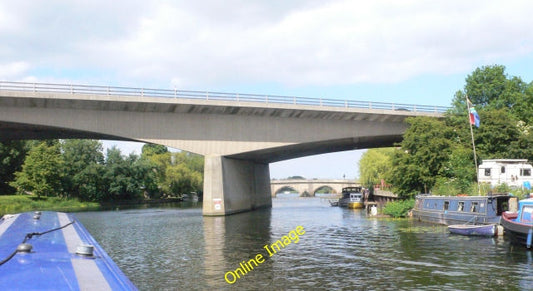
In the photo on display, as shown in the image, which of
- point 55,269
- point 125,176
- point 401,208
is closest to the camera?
point 55,269

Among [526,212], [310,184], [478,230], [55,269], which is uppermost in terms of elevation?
[55,269]

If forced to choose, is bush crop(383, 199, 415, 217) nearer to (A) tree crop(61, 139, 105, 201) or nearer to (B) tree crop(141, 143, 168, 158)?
(A) tree crop(61, 139, 105, 201)

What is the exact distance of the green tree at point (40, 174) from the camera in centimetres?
6594

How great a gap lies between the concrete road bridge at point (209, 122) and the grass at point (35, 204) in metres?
15.5

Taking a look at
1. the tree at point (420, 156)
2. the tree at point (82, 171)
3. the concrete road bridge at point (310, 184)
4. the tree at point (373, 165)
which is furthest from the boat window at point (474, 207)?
the concrete road bridge at point (310, 184)

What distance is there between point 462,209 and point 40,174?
57340 millimetres

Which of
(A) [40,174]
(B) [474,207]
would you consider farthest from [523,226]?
(A) [40,174]

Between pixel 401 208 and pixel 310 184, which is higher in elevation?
pixel 401 208

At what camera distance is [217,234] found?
28.5 metres

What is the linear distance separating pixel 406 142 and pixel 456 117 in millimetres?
7588

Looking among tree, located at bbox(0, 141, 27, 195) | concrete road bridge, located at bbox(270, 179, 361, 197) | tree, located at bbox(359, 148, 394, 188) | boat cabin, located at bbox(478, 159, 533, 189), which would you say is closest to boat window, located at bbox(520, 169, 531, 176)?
boat cabin, located at bbox(478, 159, 533, 189)

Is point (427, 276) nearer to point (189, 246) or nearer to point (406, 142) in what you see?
point (189, 246)

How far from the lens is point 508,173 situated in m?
33.5

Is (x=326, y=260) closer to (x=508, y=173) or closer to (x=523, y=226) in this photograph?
(x=523, y=226)
